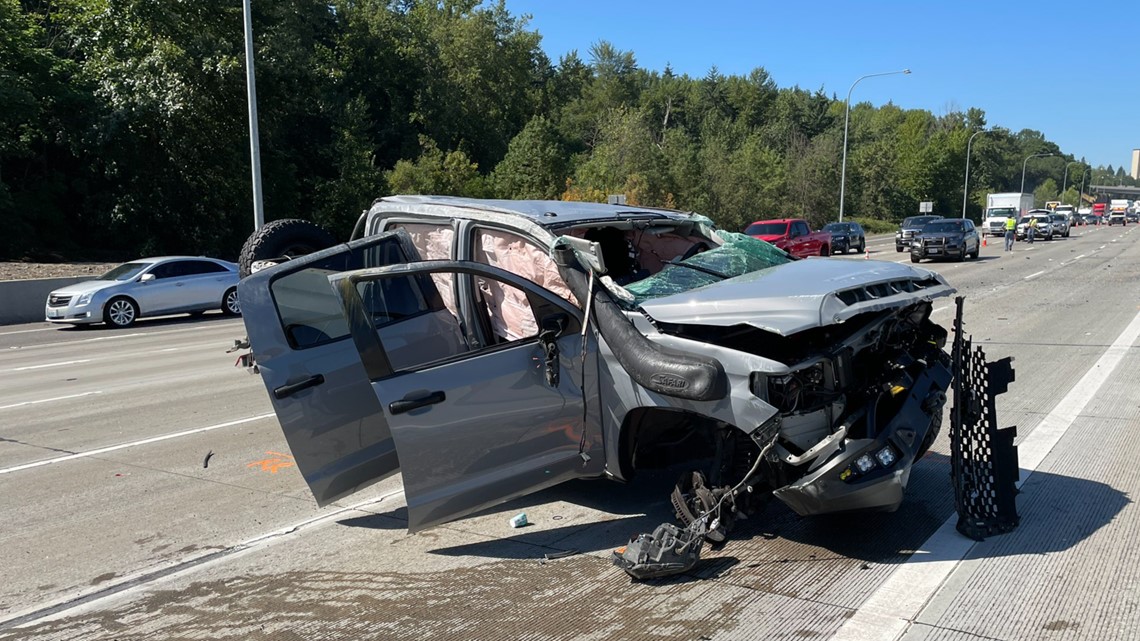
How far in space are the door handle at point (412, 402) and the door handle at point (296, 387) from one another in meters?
0.74

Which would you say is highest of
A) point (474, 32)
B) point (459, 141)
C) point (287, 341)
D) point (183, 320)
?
point (474, 32)

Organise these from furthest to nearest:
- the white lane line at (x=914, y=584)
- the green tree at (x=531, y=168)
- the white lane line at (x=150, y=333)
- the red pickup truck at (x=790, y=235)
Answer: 1. the green tree at (x=531, y=168)
2. the red pickup truck at (x=790, y=235)
3. the white lane line at (x=150, y=333)
4. the white lane line at (x=914, y=584)

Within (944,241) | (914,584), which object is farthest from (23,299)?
(944,241)

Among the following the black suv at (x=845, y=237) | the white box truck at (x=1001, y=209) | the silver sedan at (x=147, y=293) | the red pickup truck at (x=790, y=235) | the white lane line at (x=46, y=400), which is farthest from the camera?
the white box truck at (x=1001, y=209)

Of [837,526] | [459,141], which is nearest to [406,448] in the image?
[837,526]

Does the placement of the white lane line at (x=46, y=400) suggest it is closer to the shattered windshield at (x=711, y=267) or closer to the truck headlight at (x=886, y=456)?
the shattered windshield at (x=711, y=267)

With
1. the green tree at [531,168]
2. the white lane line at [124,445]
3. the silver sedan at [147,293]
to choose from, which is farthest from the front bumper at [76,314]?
the green tree at [531,168]

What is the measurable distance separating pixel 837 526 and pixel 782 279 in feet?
4.96

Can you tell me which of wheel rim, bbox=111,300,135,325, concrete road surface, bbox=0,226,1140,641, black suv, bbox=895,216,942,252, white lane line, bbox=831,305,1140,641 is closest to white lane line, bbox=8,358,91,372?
concrete road surface, bbox=0,226,1140,641

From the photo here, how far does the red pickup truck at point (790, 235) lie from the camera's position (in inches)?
1286

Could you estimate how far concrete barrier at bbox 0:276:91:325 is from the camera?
20.4m

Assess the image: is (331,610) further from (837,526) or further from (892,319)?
(892,319)

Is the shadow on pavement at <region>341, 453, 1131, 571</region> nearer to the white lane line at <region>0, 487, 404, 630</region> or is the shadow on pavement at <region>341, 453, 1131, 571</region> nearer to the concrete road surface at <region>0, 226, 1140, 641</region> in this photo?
the concrete road surface at <region>0, 226, 1140, 641</region>

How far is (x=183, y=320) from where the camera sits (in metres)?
20.2
